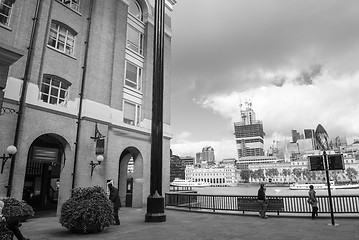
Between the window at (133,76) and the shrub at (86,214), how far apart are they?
13097 millimetres

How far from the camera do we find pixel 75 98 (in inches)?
653

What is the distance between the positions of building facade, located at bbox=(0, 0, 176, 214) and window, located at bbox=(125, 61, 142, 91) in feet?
0.28

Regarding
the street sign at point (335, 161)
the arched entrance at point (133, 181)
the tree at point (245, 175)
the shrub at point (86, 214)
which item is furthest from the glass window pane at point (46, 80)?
the tree at point (245, 175)

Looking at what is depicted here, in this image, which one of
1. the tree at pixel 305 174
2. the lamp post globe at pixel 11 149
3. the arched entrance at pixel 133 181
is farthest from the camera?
the tree at pixel 305 174

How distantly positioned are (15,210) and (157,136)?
710cm

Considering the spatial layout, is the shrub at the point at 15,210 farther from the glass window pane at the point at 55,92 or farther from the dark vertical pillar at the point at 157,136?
the glass window pane at the point at 55,92

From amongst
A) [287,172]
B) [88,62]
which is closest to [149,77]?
[88,62]

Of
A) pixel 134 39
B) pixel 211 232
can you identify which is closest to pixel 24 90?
pixel 211 232

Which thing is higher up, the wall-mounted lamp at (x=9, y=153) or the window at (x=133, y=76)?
the window at (x=133, y=76)

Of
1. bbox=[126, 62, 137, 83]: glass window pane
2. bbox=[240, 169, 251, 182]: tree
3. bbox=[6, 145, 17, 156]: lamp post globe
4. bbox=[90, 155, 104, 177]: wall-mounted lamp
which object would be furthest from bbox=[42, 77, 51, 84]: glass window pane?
bbox=[240, 169, 251, 182]: tree

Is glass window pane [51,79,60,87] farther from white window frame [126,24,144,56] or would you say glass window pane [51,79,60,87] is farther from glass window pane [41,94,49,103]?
white window frame [126,24,144,56]

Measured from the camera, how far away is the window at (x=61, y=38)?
53.7ft

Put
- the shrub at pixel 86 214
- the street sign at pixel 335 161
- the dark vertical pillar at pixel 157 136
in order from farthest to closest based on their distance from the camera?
the dark vertical pillar at pixel 157 136, the street sign at pixel 335 161, the shrub at pixel 86 214

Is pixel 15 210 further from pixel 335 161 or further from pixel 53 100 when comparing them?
pixel 335 161
